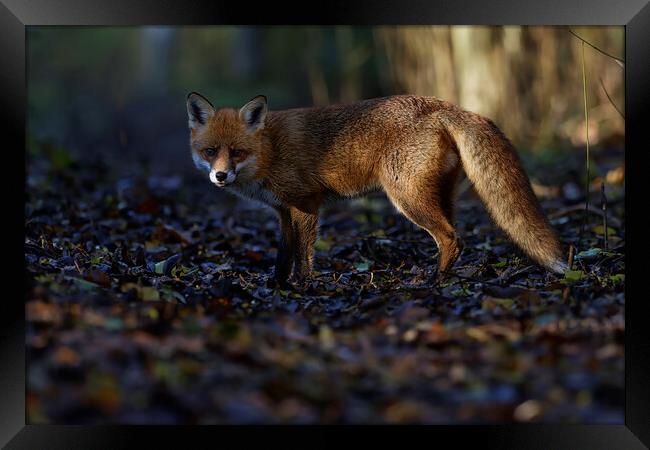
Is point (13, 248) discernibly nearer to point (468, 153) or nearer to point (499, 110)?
point (468, 153)

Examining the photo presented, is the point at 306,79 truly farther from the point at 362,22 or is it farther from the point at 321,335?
the point at 321,335

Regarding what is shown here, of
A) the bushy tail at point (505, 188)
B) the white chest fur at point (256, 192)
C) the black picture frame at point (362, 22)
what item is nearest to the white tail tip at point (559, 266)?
the bushy tail at point (505, 188)

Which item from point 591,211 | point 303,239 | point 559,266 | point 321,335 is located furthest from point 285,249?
point 591,211

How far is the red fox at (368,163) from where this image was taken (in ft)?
17.0

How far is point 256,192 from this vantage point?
234 inches

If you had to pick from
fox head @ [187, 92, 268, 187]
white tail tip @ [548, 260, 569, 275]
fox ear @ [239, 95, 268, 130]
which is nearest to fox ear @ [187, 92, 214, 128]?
fox head @ [187, 92, 268, 187]

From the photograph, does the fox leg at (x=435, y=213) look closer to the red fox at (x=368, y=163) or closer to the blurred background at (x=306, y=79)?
the red fox at (x=368, y=163)

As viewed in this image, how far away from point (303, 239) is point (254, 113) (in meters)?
1.19

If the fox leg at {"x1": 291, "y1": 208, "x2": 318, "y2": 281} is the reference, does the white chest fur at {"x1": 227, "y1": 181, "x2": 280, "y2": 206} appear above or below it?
above

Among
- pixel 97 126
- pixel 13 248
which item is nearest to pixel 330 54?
pixel 97 126

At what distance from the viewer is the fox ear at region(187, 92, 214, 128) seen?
5.72 m

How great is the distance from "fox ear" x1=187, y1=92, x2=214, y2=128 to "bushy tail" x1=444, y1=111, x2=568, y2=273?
6.86 ft

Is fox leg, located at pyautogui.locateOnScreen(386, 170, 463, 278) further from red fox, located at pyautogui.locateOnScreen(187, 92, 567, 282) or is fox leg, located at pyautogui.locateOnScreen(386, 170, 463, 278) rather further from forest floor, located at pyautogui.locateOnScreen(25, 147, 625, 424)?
forest floor, located at pyautogui.locateOnScreen(25, 147, 625, 424)

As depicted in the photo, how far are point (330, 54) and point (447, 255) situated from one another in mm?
15443
